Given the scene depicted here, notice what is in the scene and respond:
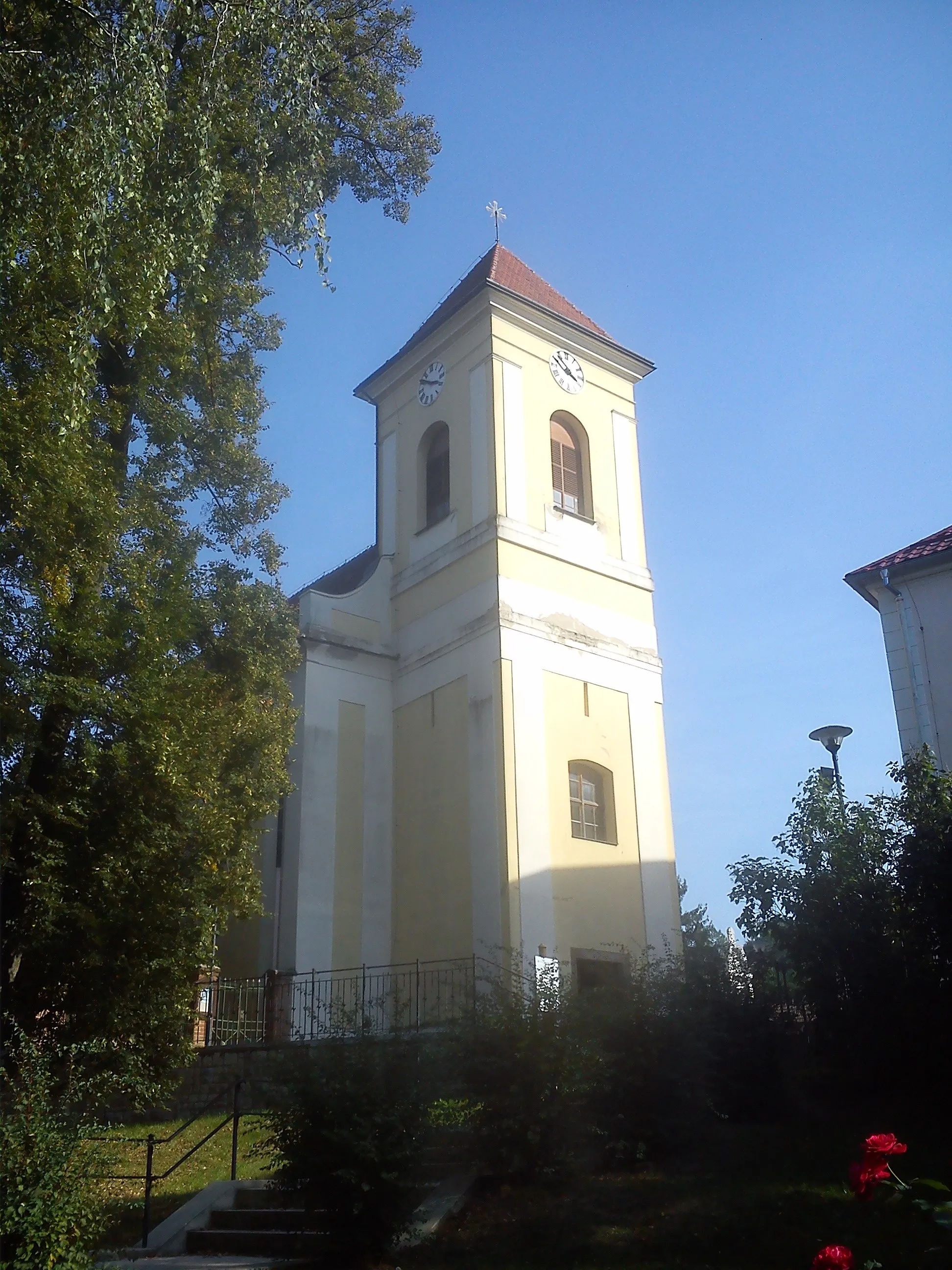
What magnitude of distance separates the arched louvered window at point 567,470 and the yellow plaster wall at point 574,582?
1518 millimetres

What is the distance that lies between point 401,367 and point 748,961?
16.6 metres

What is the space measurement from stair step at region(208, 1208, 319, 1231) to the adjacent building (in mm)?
12051

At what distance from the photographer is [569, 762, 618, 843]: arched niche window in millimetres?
21703

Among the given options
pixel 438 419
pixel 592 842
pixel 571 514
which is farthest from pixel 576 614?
pixel 438 419

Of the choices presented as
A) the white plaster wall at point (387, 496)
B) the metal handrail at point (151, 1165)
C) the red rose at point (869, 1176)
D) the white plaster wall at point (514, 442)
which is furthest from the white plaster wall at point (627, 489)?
the red rose at point (869, 1176)

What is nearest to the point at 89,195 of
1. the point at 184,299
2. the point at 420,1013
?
the point at 184,299

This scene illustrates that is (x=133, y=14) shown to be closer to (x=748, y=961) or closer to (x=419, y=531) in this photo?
(x=748, y=961)

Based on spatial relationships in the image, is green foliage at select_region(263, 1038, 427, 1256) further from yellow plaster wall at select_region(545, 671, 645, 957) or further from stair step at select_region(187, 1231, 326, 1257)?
yellow plaster wall at select_region(545, 671, 645, 957)

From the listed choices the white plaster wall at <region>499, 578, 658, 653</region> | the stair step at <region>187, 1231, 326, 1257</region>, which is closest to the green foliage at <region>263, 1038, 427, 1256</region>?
the stair step at <region>187, 1231, 326, 1257</region>

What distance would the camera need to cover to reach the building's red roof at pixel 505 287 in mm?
25750

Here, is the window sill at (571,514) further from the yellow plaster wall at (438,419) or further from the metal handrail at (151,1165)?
A: the metal handrail at (151,1165)

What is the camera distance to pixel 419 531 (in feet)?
81.1

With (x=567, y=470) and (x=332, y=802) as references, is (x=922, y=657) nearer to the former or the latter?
(x=567, y=470)

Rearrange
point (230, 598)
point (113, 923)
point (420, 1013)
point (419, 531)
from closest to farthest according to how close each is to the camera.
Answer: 1. point (113, 923)
2. point (230, 598)
3. point (420, 1013)
4. point (419, 531)
